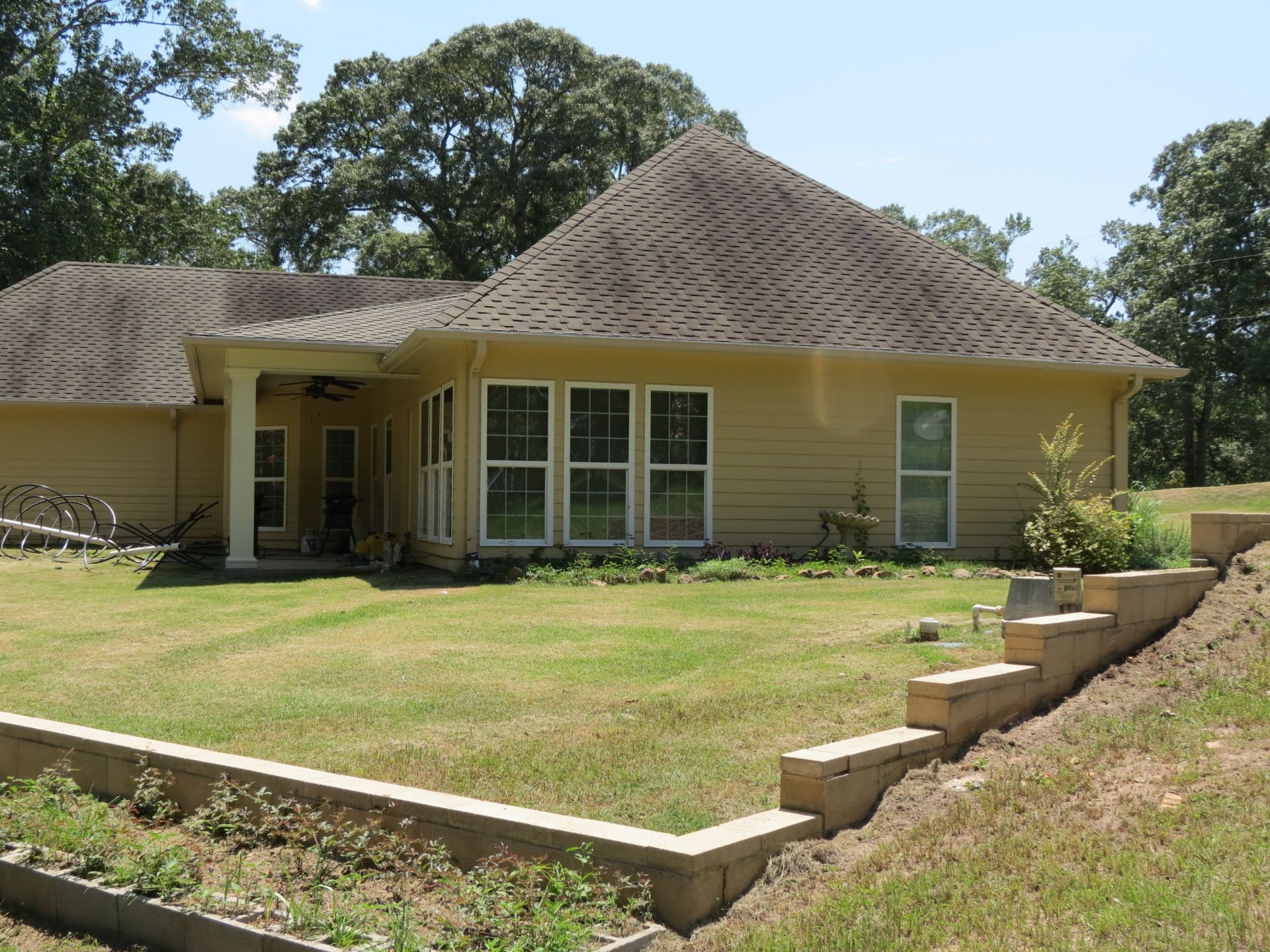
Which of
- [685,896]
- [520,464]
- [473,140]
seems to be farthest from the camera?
[473,140]

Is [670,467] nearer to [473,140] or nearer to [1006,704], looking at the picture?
[1006,704]

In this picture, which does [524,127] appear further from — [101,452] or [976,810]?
[976,810]

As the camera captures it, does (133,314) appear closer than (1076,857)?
No

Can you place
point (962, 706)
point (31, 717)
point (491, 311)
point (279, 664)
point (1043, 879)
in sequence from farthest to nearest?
1. point (491, 311)
2. point (279, 664)
3. point (31, 717)
4. point (962, 706)
5. point (1043, 879)

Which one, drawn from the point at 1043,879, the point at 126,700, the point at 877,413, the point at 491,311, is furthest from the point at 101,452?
the point at 1043,879

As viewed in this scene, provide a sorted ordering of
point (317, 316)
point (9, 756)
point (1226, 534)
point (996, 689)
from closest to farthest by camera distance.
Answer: point (996, 689) → point (9, 756) → point (1226, 534) → point (317, 316)

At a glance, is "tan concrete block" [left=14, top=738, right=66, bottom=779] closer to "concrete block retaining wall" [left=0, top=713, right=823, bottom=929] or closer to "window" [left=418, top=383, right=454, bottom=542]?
"concrete block retaining wall" [left=0, top=713, right=823, bottom=929]

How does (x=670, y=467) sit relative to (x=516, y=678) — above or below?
above

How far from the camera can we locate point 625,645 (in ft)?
26.7

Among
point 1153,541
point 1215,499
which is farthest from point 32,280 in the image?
point 1215,499

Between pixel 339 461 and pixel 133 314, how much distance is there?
5.75 m

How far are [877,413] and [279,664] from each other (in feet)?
→ 29.5

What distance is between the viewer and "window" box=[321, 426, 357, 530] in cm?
2042

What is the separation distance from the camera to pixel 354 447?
2059cm
